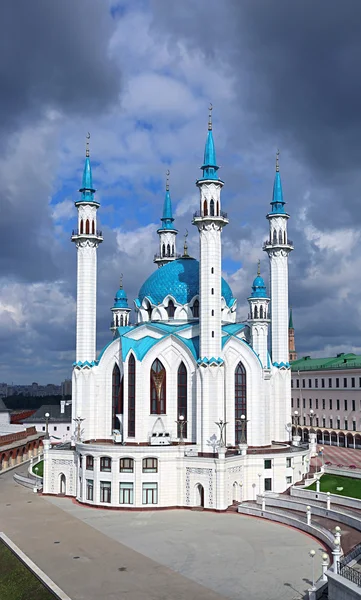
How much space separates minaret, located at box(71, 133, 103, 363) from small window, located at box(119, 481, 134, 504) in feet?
37.6

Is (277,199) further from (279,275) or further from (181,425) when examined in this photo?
(181,425)

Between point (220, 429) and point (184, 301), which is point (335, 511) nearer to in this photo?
point (220, 429)

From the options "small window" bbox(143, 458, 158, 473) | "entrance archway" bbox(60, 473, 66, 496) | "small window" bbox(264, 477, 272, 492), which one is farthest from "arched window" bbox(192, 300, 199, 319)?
"entrance archway" bbox(60, 473, 66, 496)

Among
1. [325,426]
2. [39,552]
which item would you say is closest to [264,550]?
[39,552]

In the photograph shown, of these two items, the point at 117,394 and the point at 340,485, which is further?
the point at 117,394

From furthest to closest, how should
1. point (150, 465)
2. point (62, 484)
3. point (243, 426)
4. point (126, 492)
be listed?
point (62, 484) < point (243, 426) < point (150, 465) < point (126, 492)

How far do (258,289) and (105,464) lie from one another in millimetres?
22062

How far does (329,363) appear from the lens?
81.7m

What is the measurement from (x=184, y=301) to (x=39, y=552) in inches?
1019

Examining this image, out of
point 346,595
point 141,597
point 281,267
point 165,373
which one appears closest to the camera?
point 346,595

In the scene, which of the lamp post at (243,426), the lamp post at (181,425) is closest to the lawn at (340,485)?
A: the lamp post at (243,426)

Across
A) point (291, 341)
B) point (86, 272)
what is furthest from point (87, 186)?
point (291, 341)

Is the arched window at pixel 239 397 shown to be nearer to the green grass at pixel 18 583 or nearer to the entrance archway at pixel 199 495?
the entrance archway at pixel 199 495

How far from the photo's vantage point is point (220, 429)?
44344 millimetres
